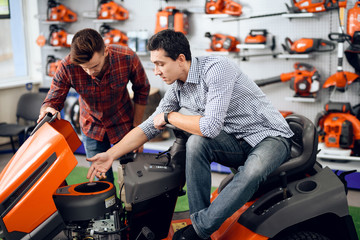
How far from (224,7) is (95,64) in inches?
102

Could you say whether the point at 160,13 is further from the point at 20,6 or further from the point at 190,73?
the point at 190,73

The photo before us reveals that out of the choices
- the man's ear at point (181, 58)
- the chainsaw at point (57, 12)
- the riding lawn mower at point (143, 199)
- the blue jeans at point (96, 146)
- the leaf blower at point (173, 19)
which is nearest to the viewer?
the riding lawn mower at point (143, 199)

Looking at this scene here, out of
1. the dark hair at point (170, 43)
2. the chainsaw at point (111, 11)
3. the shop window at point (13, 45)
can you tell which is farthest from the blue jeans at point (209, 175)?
the shop window at point (13, 45)

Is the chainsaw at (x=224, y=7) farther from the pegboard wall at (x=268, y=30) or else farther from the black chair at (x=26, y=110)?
the black chair at (x=26, y=110)

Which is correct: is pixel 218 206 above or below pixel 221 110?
below

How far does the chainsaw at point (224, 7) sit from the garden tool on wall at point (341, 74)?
39.5 inches

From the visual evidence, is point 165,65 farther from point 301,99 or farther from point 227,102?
point 301,99

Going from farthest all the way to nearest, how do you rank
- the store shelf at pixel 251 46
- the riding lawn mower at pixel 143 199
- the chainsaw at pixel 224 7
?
the chainsaw at pixel 224 7 → the store shelf at pixel 251 46 → the riding lawn mower at pixel 143 199

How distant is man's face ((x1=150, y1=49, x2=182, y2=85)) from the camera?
1.92 m

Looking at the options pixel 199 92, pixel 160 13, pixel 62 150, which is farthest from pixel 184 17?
pixel 62 150

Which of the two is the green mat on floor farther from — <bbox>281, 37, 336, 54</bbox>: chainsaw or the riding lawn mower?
<bbox>281, 37, 336, 54</bbox>: chainsaw

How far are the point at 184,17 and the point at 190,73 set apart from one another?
9.35 feet

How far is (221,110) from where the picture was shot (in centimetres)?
185

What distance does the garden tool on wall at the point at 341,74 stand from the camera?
3781 millimetres
